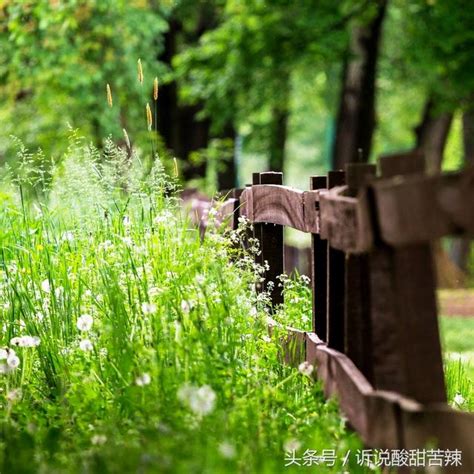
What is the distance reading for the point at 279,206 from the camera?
21.7ft

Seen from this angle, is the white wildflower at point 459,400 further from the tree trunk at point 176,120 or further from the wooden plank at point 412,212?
the tree trunk at point 176,120

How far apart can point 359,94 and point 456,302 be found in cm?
733

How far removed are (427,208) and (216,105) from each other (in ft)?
63.2

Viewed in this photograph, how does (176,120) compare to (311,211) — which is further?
(176,120)

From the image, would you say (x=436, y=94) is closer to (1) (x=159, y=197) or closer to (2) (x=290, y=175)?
(1) (x=159, y=197)

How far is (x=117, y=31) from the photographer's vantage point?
21688 mm

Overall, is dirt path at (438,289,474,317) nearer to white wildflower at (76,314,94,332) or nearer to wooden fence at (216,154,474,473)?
white wildflower at (76,314,94,332)

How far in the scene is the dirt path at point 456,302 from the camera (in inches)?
1027

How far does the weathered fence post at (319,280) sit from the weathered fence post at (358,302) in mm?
856

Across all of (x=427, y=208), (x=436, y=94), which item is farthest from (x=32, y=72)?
(x=427, y=208)

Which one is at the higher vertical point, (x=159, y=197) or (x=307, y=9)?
(x=307, y=9)

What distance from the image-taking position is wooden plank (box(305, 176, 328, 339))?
5930 mm

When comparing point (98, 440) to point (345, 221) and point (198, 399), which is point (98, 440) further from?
point (345, 221)

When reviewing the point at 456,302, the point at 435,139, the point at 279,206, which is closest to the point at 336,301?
the point at 279,206
